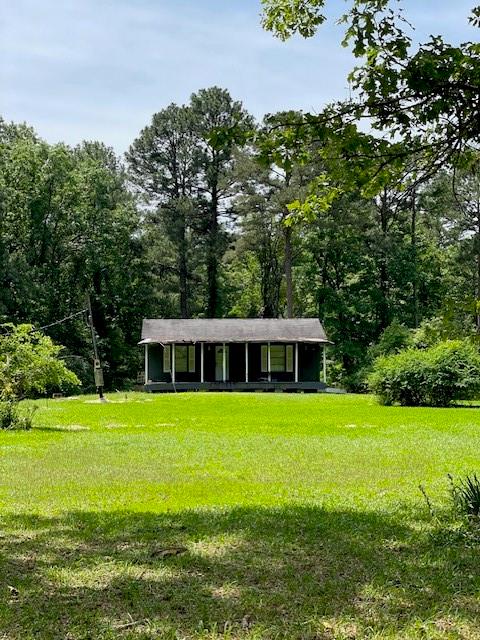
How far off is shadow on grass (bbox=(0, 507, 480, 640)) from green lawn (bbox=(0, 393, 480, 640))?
0.6 inches

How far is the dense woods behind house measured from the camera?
129 ft

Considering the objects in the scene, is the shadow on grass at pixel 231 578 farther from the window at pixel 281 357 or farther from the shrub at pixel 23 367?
the window at pixel 281 357

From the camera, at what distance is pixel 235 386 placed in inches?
1405

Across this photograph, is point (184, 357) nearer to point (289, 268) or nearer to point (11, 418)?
point (289, 268)

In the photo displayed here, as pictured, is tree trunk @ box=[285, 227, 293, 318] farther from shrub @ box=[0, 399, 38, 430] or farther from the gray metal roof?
shrub @ box=[0, 399, 38, 430]

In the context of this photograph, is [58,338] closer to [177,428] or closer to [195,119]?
[195,119]

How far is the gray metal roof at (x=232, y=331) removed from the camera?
116ft

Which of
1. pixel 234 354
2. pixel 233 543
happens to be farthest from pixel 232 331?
pixel 233 543

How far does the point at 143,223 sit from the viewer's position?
147 ft

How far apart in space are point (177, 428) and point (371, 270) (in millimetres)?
28791

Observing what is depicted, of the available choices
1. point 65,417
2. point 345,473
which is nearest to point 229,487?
point 345,473

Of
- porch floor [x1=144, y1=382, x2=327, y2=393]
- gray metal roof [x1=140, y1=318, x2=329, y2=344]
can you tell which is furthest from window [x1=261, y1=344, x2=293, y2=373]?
porch floor [x1=144, y1=382, x2=327, y2=393]

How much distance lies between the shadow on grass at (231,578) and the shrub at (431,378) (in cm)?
1710

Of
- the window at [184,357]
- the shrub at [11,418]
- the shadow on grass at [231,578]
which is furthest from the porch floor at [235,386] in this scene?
the shadow on grass at [231,578]
